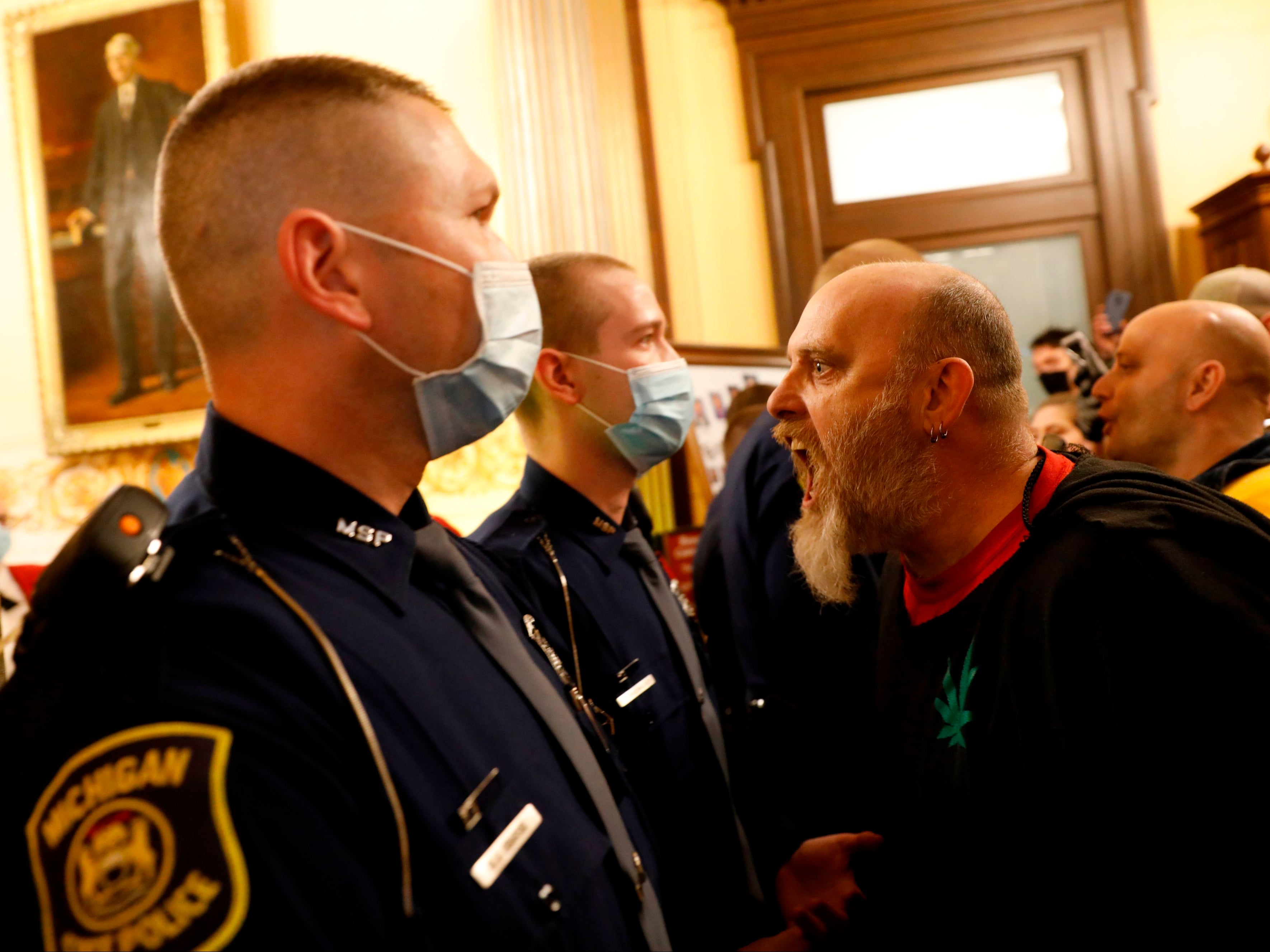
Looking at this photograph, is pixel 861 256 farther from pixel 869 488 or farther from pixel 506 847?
pixel 506 847

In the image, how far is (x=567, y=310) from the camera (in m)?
2.35

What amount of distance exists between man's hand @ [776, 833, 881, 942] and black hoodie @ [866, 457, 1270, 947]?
0.21 m

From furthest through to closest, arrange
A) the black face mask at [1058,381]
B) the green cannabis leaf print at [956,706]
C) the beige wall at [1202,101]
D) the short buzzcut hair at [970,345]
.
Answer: the beige wall at [1202,101] → the black face mask at [1058,381] → the short buzzcut hair at [970,345] → the green cannabis leaf print at [956,706]

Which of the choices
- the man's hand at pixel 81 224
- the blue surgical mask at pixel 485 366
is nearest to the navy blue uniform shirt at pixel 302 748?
the blue surgical mask at pixel 485 366

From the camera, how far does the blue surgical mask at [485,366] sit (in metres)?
1.25

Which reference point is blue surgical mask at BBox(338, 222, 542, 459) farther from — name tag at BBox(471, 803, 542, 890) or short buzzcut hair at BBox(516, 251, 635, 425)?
short buzzcut hair at BBox(516, 251, 635, 425)

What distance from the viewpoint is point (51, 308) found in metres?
5.76

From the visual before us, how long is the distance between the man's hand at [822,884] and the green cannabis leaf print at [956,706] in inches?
13.1

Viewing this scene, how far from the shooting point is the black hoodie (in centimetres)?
133

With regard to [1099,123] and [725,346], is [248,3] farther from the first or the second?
[1099,123]

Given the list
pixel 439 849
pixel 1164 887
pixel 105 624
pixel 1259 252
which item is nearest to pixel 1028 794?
pixel 1164 887

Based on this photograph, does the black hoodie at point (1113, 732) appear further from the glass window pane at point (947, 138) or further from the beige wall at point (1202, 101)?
the beige wall at point (1202, 101)

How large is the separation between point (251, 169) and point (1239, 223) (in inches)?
232

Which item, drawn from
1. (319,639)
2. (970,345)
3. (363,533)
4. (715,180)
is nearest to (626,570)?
(970,345)
